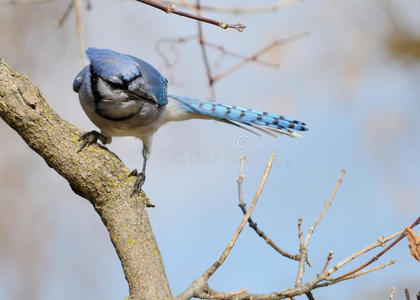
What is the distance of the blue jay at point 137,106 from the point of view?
3.35 m

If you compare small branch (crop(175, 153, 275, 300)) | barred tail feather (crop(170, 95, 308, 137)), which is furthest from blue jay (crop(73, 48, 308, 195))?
small branch (crop(175, 153, 275, 300))

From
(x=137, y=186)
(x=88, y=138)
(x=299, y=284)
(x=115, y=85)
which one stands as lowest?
(x=299, y=284)

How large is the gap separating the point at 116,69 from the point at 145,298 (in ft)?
4.86

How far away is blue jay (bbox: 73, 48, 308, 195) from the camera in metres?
3.35

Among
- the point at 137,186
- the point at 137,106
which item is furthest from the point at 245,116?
the point at 137,186

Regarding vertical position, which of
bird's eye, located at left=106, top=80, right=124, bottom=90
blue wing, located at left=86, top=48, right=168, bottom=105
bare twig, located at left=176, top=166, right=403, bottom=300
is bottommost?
bare twig, located at left=176, top=166, right=403, bottom=300

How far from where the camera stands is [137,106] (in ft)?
12.0

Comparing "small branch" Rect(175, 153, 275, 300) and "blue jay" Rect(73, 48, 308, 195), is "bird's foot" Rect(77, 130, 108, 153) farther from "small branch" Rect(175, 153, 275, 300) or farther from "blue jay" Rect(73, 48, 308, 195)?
"small branch" Rect(175, 153, 275, 300)

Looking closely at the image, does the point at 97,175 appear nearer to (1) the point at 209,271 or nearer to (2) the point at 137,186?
(2) the point at 137,186

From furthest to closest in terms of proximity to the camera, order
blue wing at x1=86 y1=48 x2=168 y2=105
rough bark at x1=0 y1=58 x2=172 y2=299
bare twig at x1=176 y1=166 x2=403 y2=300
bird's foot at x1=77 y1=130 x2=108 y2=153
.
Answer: blue wing at x1=86 y1=48 x2=168 y2=105 < bird's foot at x1=77 y1=130 x2=108 y2=153 < rough bark at x1=0 y1=58 x2=172 y2=299 < bare twig at x1=176 y1=166 x2=403 y2=300

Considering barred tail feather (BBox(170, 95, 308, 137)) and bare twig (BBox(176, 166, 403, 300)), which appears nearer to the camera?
bare twig (BBox(176, 166, 403, 300))

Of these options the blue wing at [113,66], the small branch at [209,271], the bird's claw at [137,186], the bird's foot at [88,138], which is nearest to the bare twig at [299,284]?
the small branch at [209,271]

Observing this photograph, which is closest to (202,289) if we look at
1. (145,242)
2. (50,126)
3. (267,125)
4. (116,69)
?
(145,242)

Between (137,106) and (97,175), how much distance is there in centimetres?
116
